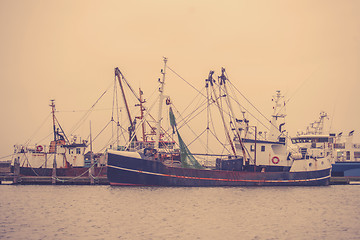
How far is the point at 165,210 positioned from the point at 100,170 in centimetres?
3254

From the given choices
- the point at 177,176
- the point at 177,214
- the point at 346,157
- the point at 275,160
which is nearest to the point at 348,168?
the point at 346,157

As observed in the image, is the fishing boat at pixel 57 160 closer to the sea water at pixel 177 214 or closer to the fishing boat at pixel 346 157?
the sea water at pixel 177 214

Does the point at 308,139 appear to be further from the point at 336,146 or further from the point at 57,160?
the point at 57,160

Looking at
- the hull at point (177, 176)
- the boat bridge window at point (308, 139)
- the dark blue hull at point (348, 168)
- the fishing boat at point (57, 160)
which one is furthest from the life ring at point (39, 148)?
the dark blue hull at point (348, 168)

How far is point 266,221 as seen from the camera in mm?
40375

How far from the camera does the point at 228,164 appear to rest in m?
69.0

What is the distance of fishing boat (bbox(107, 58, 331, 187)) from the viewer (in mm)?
63969

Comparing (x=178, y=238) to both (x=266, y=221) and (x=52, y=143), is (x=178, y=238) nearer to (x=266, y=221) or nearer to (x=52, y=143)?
(x=266, y=221)

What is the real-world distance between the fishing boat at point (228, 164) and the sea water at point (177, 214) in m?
1.87

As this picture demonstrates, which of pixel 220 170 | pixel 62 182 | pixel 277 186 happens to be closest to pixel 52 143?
pixel 62 182

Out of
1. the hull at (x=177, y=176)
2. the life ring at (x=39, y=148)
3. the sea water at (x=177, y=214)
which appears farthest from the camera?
the life ring at (x=39, y=148)

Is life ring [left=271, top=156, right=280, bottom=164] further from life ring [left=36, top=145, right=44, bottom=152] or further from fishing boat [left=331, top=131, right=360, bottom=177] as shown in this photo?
life ring [left=36, top=145, right=44, bottom=152]

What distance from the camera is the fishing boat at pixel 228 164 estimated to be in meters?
64.0

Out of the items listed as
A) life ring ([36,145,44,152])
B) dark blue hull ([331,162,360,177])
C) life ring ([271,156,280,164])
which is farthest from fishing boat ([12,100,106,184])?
dark blue hull ([331,162,360,177])
